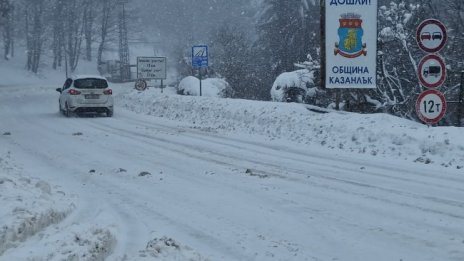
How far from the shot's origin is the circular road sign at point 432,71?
11078 millimetres

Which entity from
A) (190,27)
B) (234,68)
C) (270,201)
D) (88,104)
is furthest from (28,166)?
(190,27)

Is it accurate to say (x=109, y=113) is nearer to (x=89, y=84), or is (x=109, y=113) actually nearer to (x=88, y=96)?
(x=88, y=96)

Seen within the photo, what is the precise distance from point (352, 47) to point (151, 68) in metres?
16.2

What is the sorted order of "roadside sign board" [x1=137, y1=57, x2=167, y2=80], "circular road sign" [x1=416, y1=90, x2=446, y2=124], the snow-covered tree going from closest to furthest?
"circular road sign" [x1=416, y1=90, x2=446, y2=124] < "roadside sign board" [x1=137, y1=57, x2=167, y2=80] < the snow-covered tree

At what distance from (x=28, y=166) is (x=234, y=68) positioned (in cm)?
2626

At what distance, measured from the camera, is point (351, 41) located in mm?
15688

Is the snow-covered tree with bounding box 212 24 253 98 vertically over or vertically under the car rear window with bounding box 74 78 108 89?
over

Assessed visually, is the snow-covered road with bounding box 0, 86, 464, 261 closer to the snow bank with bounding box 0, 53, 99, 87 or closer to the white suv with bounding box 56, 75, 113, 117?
the white suv with bounding box 56, 75, 113, 117

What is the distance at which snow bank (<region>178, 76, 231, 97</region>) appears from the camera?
2978 centimetres

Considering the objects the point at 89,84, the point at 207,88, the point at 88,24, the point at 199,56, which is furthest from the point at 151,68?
the point at 88,24

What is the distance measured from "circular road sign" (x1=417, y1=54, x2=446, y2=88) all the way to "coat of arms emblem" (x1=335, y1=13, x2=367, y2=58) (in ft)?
15.0

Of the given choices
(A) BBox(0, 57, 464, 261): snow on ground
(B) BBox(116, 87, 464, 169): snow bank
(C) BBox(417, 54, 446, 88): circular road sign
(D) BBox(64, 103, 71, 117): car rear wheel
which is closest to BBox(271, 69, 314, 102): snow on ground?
(B) BBox(116, 87, 464, 169): snow bank

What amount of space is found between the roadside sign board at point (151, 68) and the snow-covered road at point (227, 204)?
16.9 meters

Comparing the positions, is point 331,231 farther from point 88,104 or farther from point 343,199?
point 88,104
